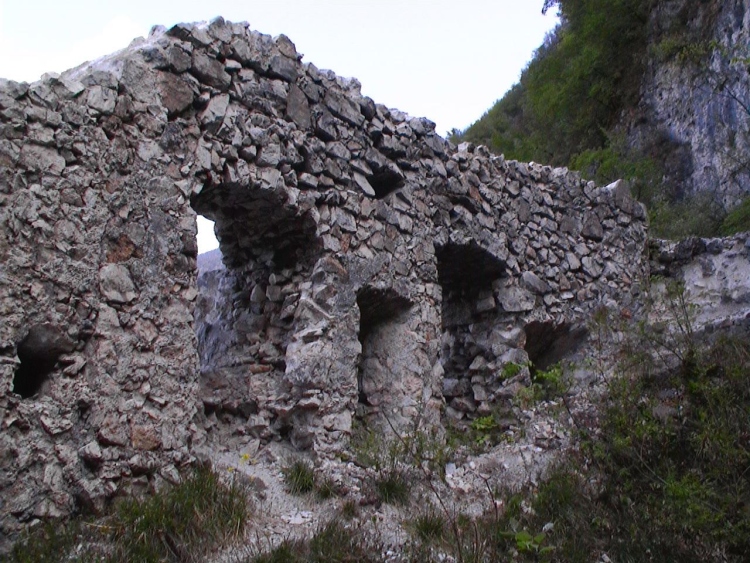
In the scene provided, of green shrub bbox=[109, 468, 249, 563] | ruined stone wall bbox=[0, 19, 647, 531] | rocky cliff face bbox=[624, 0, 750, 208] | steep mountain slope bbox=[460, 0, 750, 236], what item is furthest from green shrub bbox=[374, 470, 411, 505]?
rocky cliff face bbox=[624, 0, 750, 208]

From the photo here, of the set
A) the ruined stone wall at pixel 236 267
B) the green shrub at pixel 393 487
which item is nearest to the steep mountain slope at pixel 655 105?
the ruined stone wall at pixel 236 267

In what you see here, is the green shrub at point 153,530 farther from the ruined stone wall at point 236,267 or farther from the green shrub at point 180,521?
the ruined stone wall at point 236,267

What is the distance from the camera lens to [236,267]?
5.40 m

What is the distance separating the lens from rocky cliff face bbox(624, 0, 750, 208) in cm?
1120

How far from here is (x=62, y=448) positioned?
11.3ft

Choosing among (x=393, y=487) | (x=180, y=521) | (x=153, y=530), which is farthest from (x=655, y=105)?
(x=153, y=530)

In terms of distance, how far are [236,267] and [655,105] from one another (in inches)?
420

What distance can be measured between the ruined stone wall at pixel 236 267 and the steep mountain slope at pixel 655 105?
5324mm

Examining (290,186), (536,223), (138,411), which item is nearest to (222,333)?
(290,186)

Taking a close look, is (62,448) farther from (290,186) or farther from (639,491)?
(639,491)

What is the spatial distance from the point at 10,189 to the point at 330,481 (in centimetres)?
236

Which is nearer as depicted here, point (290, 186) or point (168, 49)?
point (168, 49)

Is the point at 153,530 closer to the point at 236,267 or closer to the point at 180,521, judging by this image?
the point at 180,521

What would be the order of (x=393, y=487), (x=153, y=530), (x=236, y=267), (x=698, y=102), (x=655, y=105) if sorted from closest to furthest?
(x=153, y=530)
(x=393, y=487)
(x=236, y=267)
(x=698, y=102)
(x=655, y=105)
